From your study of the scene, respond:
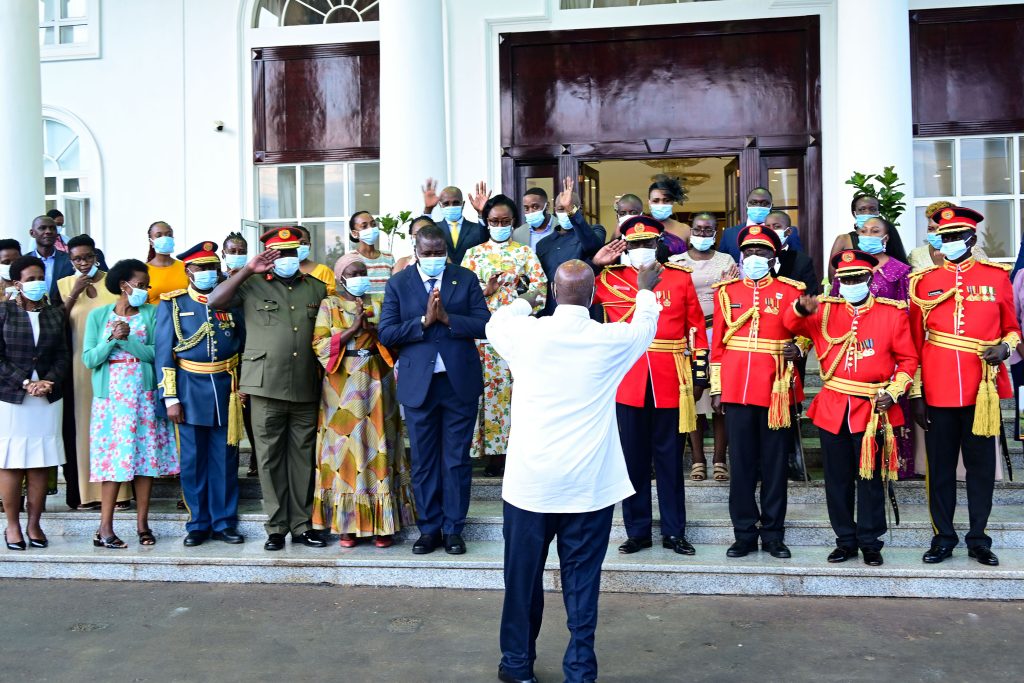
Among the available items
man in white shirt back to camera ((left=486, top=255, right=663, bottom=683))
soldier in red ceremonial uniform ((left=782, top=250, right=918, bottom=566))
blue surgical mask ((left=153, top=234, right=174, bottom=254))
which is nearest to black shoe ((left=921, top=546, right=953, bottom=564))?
soldier in red ceremonial uniform ((left=782, top=250, right=918, bottom=566))

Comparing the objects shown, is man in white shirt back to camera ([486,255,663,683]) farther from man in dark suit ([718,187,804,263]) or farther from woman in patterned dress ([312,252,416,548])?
man in dark suit ([718,187,804,263])

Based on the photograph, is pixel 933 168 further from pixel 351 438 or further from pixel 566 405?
pixel 566 405

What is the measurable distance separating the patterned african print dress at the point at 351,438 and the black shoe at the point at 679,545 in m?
1.74

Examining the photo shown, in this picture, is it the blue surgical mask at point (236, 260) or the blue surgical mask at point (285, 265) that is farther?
the blue surgical mask at point (236, 260)

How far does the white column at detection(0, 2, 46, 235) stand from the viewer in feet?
34.1

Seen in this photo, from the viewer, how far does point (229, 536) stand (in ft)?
23.4

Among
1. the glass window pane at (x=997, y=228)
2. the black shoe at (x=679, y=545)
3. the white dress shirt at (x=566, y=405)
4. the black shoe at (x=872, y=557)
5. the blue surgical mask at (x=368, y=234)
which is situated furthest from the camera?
the glass window pane at (x=997, y=228)

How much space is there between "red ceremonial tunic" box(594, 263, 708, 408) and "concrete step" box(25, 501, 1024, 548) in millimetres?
923

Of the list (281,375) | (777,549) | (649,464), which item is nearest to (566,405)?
(649,464)

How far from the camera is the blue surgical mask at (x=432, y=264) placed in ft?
21.5

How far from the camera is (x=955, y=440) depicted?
629 cm

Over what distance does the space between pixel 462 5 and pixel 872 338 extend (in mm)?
7027

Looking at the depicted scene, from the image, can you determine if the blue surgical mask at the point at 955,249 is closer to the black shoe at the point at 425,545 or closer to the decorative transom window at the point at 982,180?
the black shoe at the point at 425,545

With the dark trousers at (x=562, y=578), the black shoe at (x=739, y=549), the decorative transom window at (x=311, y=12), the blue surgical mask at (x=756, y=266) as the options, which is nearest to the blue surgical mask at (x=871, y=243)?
the blue surgical mask at (x=756, y=266)
